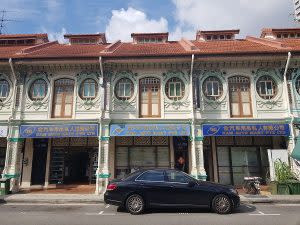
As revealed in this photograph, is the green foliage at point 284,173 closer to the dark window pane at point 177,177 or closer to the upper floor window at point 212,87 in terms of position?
the upper floor window at point 212,87

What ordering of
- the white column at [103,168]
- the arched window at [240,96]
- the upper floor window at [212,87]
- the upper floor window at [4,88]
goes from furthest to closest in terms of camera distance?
1. the upper floor window at [4,88]
2. the upper floor window at [212,87]
3. the arched window at [240,96]
4. the white column at [103,168]

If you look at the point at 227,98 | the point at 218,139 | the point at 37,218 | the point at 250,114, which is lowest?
the point at 37,218

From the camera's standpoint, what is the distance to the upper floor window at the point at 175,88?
46.2 ft

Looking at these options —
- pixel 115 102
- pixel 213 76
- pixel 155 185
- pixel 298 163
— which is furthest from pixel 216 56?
pixel 155 185

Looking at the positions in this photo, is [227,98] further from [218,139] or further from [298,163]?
[298,163]

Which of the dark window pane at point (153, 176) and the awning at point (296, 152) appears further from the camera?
the awning at point (296, 152)

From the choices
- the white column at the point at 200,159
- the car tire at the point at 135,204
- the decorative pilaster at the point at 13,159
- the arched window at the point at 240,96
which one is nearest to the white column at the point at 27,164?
the decorative pilaster at the point at 13,159

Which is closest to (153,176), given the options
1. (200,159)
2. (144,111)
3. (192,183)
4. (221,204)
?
(192,183)

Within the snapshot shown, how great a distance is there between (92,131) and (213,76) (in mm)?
7066

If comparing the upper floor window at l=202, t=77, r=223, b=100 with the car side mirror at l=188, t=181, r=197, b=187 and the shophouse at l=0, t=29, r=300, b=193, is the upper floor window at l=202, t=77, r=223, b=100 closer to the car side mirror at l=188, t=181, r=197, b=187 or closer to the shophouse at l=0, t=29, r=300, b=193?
the shophouse at l=0, t=29, r=300, b=193

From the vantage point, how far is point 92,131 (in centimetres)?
1324

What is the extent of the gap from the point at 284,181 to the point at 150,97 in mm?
7650

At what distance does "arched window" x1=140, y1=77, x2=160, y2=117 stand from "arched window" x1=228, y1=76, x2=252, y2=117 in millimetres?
3946

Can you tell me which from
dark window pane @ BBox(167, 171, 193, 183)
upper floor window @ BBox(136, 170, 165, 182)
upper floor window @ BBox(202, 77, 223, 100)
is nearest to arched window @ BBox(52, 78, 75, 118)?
upper floor window @ BBox(136, 170, 165, 182)
